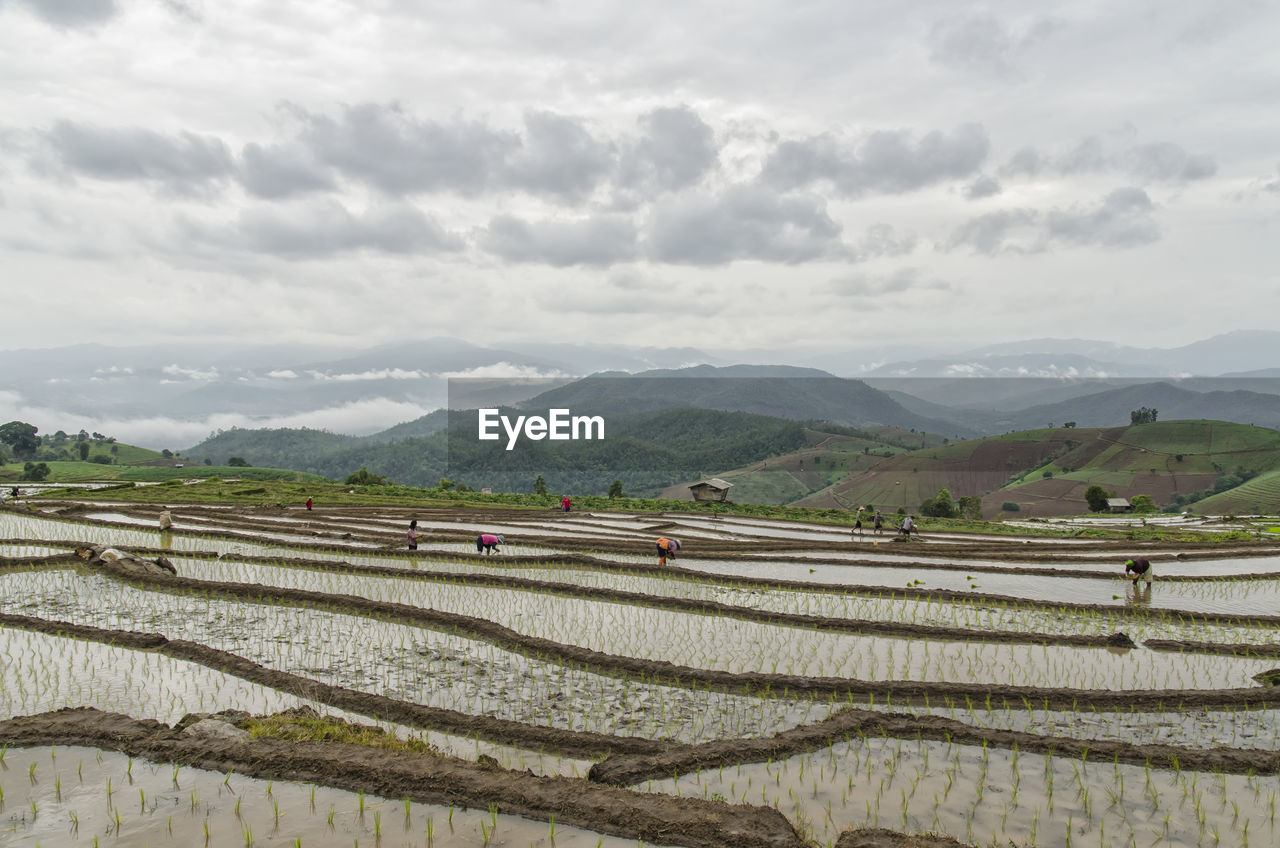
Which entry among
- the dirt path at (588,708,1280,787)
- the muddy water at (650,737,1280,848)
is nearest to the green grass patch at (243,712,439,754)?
the dirt path at (588,708,1280,787)

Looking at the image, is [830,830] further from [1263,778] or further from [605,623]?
[605,623]

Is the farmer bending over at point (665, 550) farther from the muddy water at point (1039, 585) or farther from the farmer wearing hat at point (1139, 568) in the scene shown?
the farmer wearing hat at point (1139, 568)

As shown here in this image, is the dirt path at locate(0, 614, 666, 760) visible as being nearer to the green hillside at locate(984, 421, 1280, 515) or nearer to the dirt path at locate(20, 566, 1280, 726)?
the dirt path at locate(20, 566, 1280, 726)

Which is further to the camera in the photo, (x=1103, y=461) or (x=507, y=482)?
(x=507, y=482)

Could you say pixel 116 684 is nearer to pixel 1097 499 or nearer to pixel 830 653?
pixel 830 653

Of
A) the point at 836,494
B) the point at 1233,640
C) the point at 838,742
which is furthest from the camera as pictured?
the point at 836,494

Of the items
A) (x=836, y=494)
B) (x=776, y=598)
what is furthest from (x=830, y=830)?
(x=836, y=494)

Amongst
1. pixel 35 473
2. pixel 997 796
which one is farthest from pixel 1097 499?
pixel 35 473
